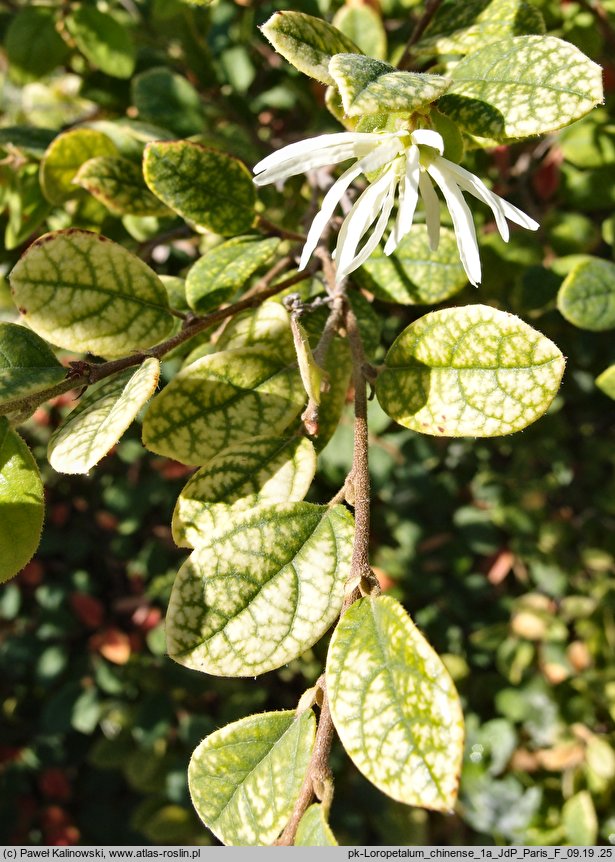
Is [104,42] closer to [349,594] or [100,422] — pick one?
[100,422]

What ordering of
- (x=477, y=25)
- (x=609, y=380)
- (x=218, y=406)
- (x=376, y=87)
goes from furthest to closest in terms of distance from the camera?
1. (x=609, y=380)
2. (x=477, y=25)
3. (x=218, y=406)
4. (x=376, y=87)

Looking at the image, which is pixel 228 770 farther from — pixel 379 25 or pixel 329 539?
pixel 379 25

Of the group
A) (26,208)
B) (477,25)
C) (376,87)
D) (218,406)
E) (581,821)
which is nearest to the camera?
(376,87)

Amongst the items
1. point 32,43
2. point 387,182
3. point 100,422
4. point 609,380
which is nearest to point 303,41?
point 387,182

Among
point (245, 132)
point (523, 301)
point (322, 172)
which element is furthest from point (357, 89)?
point (245, 132)

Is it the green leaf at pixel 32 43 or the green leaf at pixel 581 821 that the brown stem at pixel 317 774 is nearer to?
the green leaf at pixel 32 43

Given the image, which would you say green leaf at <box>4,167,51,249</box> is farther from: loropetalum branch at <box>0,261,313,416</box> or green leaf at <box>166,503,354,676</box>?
green leaf at <box>166,503,354,676</box>

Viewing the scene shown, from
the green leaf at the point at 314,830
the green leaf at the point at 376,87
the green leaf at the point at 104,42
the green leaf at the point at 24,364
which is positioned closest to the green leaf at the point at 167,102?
the green leaf at the point at 104,42
